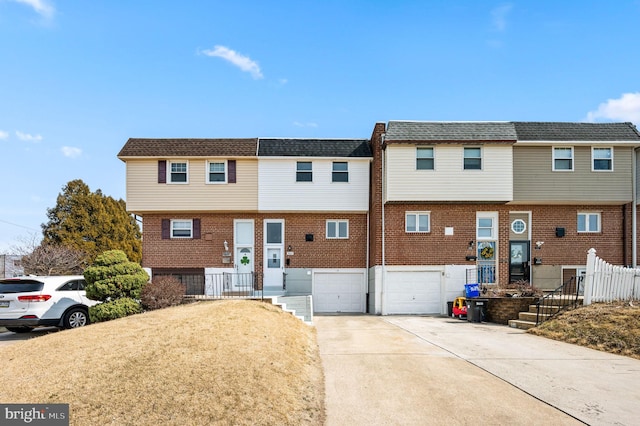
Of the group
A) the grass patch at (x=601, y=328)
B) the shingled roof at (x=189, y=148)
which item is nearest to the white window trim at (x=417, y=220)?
the shingled roof at (x=189, y=148)

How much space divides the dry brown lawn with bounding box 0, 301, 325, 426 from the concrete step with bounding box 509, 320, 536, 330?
747 cm

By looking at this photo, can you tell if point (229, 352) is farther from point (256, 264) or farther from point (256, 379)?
point (256, 264)

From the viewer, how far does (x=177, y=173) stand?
22.8 metres

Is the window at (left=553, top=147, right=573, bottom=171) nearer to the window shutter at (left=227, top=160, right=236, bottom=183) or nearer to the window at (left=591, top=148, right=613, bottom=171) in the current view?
the window at (left=591, top=148, right=613, bottom=171)

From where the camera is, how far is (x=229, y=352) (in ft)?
27.6

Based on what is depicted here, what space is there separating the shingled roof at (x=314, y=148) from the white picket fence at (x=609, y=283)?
1100 cm

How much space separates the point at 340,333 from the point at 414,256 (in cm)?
819

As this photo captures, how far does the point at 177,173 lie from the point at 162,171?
64 cm

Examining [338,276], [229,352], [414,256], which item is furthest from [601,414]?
[338,276]

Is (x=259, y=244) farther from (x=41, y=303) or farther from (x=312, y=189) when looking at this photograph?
(x=41, y=303)

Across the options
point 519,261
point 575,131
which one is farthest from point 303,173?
point 575,131

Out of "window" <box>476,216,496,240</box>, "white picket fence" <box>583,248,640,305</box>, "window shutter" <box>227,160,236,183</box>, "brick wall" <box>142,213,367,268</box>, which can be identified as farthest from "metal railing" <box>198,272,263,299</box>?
"white picket fence" <box>583,248,640,305</box>

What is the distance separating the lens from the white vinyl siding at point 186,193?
891 inches

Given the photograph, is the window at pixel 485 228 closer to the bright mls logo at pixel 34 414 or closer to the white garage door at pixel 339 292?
the white garage door at pixel 339 292
